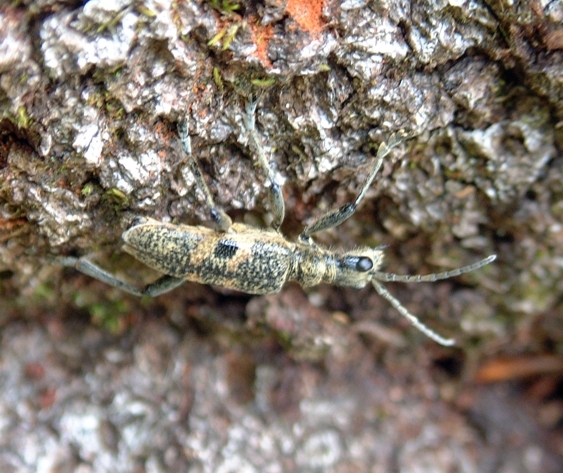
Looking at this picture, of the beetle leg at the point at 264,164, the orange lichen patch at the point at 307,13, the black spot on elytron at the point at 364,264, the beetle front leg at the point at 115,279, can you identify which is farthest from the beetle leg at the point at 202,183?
the black spot on elytron at the point at 364,264

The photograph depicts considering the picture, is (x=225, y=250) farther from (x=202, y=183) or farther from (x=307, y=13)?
(x=307, y=13)

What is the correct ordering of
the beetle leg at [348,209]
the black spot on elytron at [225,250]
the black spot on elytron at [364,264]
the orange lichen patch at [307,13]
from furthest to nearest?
the black spot on elytron at [364,264] → the black spot on elytron at [225,250] → the beetle leg at [348,209] → the orange lichen patch at [307,13]

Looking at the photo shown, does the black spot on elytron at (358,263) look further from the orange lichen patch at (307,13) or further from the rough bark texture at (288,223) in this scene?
the orange lichen patch at (307,13)

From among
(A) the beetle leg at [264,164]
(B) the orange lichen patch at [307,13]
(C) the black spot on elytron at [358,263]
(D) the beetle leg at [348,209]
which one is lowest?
(C) the black spot on elytron at [358,263]

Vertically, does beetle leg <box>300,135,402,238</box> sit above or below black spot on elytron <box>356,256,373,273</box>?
above

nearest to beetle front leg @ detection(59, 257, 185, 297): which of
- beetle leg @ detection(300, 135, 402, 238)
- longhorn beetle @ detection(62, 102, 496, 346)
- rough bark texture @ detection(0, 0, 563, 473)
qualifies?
longhorn beetle @ detection(62, 102, 496, 346)

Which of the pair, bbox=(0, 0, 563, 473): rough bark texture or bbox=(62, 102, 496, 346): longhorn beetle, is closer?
bbox=(0, 0, 563, 473): rough bark texture

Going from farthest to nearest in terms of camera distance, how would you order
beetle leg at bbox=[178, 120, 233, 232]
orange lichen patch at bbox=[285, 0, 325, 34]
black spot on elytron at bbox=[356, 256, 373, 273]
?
1. black spot on elytron at bbox=[356, 256, 373, 273]
2. beetle leg at bbox=[178, 120, 233, 232]
3. orange lichen patch at bbox=[285, 0, 325, 34]

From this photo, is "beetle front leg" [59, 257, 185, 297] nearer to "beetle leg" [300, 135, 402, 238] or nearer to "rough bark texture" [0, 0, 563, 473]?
"rough bark texture" [0, 0, 563, 473]

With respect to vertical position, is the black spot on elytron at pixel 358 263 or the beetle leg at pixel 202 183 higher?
the beetle leg at pixel 202 183
